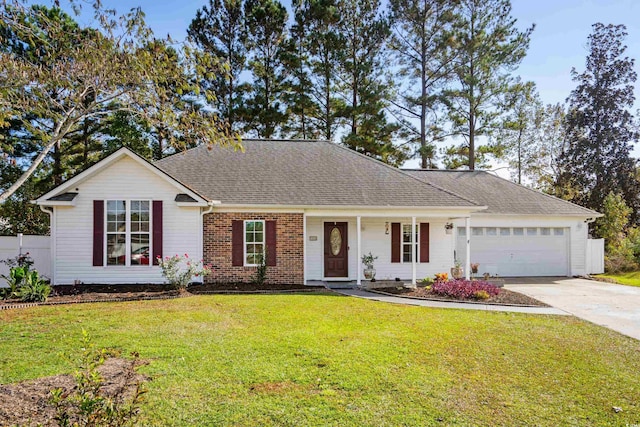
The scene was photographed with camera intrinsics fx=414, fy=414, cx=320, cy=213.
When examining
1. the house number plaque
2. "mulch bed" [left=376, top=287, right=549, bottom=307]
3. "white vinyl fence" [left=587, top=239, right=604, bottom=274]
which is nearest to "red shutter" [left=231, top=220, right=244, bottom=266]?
the house number plaque

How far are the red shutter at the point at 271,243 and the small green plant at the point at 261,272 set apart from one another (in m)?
0.17

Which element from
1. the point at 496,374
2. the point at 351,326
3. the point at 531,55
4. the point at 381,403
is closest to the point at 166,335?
the point at 351,326

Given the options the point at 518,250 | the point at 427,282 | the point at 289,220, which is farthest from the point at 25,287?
the point at 518,250

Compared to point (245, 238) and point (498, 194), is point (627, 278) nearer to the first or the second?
point (498, 194)

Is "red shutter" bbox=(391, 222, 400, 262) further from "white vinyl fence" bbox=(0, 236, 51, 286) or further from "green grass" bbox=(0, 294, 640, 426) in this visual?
"white vinyl fence" bbox=(0, 236, 51, 286)

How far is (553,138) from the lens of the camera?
112ft

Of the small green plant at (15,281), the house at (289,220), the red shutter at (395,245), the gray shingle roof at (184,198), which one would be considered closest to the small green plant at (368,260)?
the house at (289,220)

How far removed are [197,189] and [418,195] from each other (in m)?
7.74

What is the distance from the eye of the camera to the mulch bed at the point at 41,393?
12.8 ft

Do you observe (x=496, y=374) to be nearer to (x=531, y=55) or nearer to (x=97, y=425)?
(x=97, y=425)

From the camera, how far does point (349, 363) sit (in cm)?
563

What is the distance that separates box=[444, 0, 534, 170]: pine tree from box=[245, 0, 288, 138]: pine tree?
11236 millimetres

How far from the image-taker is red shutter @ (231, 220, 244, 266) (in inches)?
529

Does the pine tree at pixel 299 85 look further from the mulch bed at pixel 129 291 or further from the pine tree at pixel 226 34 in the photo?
the mulch bed at pixel 129 291
